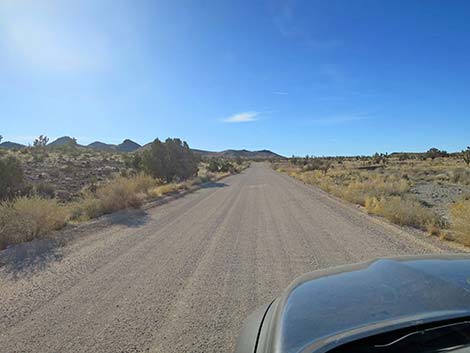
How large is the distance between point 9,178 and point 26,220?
8269 millimetres

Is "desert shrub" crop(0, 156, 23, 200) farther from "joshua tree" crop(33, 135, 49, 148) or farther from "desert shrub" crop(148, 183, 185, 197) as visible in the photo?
"joshua tree" crop(33, 135, 49, 148)

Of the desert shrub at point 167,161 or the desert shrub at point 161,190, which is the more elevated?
the desert shrub at point 167,161

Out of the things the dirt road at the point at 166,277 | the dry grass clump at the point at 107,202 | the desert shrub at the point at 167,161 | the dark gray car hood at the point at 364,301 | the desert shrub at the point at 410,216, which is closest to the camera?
the dark gray car hood at the point at 364,301

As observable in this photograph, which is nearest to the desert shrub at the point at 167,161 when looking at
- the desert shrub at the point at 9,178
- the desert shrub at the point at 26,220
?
the desert shrub at the point at 9,178

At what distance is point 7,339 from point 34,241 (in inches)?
231

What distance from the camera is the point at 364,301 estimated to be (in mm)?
2211

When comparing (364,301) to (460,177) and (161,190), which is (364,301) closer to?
(161,190)

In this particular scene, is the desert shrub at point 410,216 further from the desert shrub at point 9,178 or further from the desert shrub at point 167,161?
the desert shrub at point 167,161

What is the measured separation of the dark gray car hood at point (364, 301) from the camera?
1.85 meters

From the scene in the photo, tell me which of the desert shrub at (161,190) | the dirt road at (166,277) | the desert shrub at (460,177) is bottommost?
the dirt road at (166,277)

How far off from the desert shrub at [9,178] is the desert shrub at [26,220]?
6190 mm

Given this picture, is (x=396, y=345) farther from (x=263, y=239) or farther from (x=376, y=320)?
(x=263, y=239)

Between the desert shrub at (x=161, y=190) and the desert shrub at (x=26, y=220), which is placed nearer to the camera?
the desert shrub at (x=26, y=220)

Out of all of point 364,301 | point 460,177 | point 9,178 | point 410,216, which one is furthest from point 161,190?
point 460,177
